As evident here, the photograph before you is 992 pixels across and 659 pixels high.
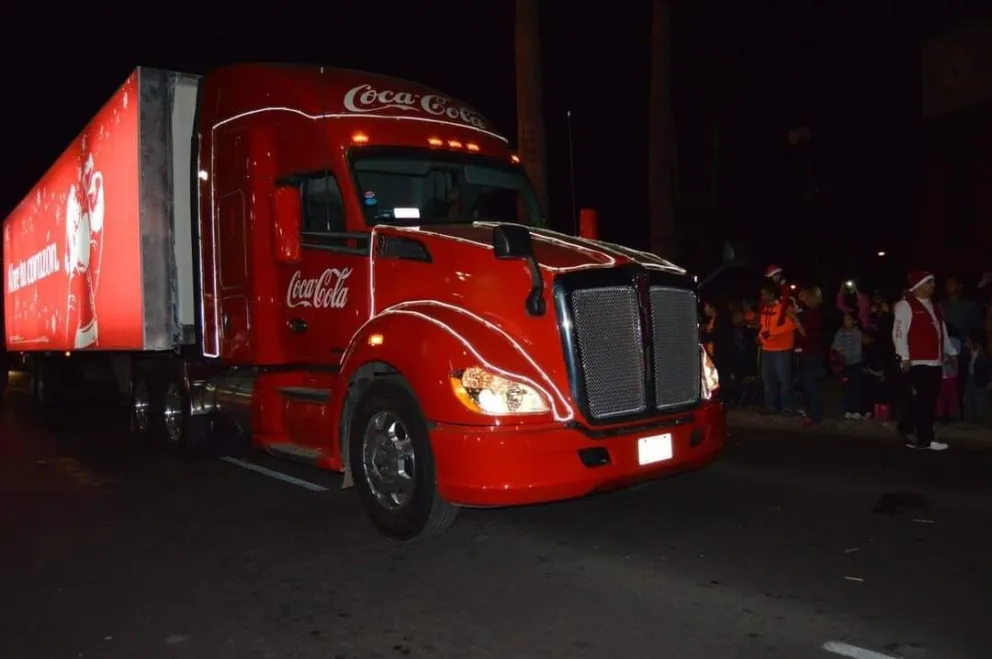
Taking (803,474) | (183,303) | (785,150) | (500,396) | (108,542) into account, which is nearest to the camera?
(500,396)

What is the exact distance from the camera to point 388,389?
5910 mm

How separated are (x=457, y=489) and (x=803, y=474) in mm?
3973

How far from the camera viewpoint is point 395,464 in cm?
596

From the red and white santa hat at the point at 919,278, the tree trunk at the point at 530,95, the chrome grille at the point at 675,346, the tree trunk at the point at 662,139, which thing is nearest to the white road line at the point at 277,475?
the chrome grille at the point at 675,346

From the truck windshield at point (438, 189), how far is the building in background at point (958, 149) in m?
16.6

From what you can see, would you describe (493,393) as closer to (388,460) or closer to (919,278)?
(388,460)

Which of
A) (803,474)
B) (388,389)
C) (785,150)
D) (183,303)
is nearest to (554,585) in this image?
(388,389)

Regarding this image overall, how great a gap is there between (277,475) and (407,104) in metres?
3.70

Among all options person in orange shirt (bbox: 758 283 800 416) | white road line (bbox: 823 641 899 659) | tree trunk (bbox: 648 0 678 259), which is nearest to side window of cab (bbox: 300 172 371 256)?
white road line (bbox: 823 641 899 659)

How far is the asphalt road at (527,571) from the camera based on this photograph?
438 cm

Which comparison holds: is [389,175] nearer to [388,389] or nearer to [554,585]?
[388,389]

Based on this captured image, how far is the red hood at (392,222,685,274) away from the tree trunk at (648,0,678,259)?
1068 centimetres

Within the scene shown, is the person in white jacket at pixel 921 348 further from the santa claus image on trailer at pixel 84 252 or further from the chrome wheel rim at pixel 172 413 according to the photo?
the santa claus image on trailer at pixel 84 252

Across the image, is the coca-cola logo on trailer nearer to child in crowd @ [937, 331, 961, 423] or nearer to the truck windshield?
the truck windshield
